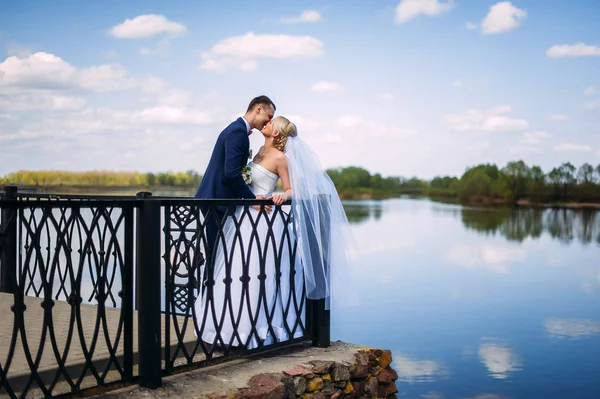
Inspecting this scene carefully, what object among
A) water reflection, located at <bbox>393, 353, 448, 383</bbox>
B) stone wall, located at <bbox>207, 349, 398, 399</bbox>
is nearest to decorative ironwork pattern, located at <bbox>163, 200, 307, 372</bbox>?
stone wall, located at <bbox>207, 349, 398, 399</bbox>

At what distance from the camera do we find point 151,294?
3850 millimetres

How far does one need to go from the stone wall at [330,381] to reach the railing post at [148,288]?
1.36ft

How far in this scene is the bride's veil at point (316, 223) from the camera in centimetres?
484

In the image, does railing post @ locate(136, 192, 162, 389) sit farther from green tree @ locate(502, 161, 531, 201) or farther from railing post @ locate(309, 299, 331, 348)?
green tree @ locate(502, 161, 531, 201)

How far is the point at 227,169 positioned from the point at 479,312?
64.4 feet

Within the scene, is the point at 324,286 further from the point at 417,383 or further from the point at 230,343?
the point at 417,383

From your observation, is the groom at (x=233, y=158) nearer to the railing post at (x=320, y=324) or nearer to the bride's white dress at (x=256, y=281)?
the bride's white dress at (x=256, y=281)

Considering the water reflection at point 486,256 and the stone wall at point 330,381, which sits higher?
the stone wall at point 330,381

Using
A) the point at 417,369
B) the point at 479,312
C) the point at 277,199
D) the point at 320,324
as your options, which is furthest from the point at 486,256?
the point at 277,199

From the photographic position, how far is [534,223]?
56375 mm

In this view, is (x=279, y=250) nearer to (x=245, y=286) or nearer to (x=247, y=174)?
(x=245, y=286)

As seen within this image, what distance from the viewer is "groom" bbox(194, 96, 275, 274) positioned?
4750 millimetres

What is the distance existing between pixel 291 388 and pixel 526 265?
31256 mm

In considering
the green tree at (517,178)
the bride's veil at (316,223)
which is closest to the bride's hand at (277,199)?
the bride's veil at (316,223)
